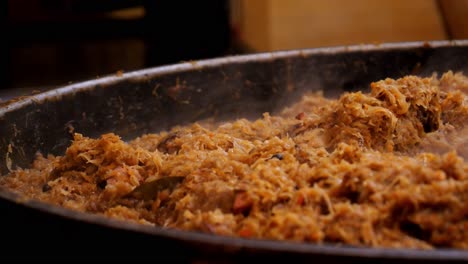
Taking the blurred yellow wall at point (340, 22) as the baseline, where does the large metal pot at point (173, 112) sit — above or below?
above

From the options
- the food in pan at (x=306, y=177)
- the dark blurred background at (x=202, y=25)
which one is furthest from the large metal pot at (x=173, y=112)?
the dark blurred background at (x=202, y=25)

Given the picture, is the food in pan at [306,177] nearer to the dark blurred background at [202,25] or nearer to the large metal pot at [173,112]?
the large metal pot at [173,112]

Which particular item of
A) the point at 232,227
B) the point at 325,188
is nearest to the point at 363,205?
the point at 325,188

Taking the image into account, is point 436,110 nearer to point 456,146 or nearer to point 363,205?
point 456,146

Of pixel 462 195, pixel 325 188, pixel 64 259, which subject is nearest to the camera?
pixel 64 259

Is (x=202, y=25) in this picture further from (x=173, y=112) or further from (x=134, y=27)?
(x=173, y=112)
